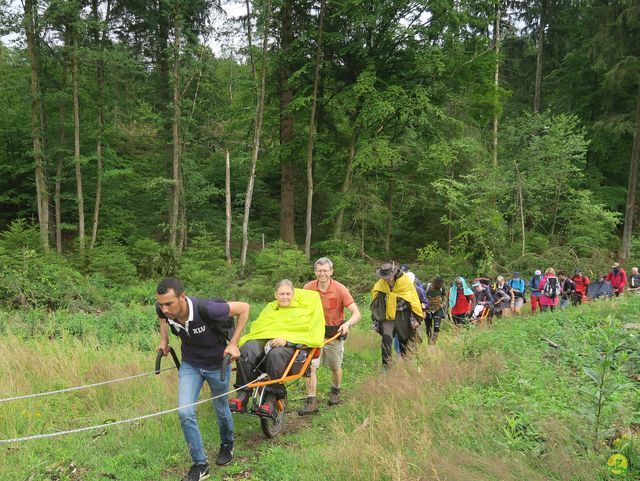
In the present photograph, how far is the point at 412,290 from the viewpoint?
6.88 m

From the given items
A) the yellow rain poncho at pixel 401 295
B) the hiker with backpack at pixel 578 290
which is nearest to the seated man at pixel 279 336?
the yellow rain poncho at pixel 401 295

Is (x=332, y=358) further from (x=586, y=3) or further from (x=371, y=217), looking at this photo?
(x=586, y=3)

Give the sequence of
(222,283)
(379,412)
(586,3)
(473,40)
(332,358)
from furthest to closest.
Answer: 1. (586,3)
2. (473,40)
3. (222,283)
4. (332,358)
5. (379,412)

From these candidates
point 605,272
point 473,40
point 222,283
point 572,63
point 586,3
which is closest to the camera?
point 222,283

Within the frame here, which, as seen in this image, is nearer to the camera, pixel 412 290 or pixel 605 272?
pixel 412 290

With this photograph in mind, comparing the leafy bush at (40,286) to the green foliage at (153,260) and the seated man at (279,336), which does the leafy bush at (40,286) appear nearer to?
the green foliage at (153,260)

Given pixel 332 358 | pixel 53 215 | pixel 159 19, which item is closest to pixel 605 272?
pixel 332 358

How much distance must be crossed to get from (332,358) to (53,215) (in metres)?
23.1

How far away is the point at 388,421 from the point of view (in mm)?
4242

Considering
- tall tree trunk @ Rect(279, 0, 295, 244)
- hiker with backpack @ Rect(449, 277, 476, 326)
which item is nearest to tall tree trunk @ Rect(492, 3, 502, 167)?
tall tree trunk @ Rect(279, 0, 295, 244)

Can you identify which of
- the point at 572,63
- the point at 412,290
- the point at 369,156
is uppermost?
the point at 572,63

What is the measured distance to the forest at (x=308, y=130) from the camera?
19266mm

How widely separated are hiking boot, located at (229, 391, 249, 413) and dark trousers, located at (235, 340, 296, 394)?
13 centimetres

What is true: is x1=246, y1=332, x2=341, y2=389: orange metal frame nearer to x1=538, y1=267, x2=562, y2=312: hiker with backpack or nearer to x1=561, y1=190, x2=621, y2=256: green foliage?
x1=538, y1=267, x2=562, y2=312: hiker with backpack
